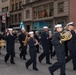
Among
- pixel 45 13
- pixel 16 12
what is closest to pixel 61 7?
pixel 45 13

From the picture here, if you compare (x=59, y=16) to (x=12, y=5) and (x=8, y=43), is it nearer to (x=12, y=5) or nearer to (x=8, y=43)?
(x=12, y=5)

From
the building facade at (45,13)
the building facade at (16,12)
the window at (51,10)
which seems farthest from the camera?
the building facade at (16,12)

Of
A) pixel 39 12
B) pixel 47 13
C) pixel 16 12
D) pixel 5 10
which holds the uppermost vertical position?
pixel 5 10

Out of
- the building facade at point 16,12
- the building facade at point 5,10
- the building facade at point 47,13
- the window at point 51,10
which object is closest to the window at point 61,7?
the building facade at point 47,13

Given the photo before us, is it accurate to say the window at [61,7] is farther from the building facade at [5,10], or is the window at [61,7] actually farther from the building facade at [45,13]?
the building facade at [5,10]

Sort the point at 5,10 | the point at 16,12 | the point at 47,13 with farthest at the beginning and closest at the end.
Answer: the point at 5,10, the point at 16,12, the point at 47,13

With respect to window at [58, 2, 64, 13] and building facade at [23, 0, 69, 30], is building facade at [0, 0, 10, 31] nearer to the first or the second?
building facade at [23, 0, 69, 30]

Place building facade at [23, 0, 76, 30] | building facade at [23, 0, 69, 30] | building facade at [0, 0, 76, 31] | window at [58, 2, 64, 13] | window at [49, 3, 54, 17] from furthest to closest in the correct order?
window at [49, 3, 54, 17]
window at [58, 2, 64, 13]
building facade at [23, 0, 69, 30]
building facade at [0, 0, 76, 31]
building facade at [23, 0, 76, 30]

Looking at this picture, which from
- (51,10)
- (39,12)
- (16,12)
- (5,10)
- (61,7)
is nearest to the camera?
(61,7)

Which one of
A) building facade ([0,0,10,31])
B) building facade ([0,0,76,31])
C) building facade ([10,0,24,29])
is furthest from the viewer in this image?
building facade ([0,0,10,31])

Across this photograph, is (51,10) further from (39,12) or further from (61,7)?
(39,12)

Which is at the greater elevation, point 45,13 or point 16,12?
point 16,12

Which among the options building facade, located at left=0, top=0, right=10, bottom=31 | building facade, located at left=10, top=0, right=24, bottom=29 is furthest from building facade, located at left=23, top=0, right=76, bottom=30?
building facade, located at left=0, top=0, right=10, bottom=31

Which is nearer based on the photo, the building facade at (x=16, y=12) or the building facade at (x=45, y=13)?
the building facade at (x=45, y=13)
